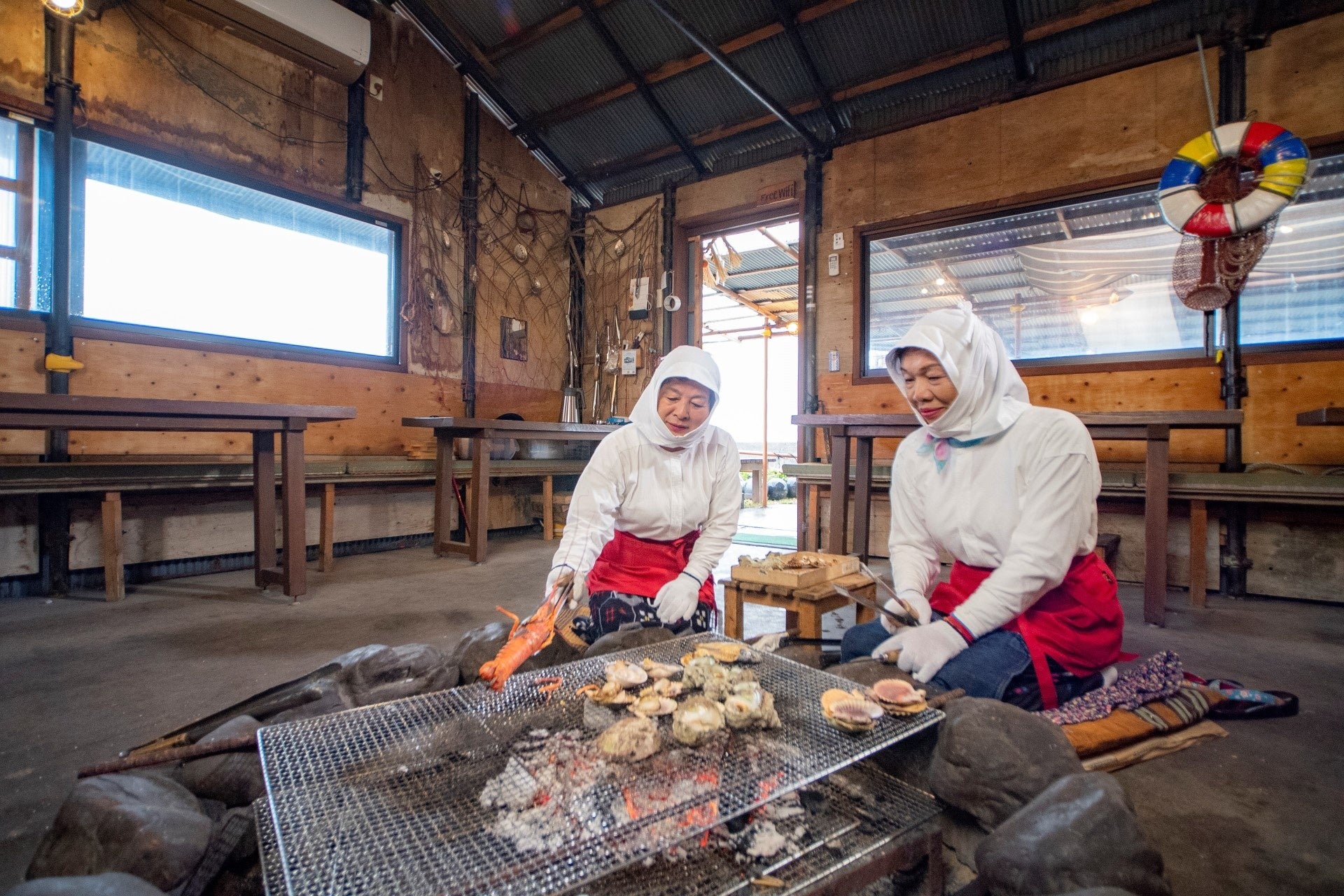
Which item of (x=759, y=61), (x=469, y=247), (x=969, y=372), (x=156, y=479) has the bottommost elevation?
(x=156, y=479)

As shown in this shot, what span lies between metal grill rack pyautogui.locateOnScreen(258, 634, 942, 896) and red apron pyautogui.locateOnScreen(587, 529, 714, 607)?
1099mm

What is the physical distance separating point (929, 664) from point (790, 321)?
11.9m

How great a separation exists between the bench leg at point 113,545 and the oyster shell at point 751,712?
4.76 metres

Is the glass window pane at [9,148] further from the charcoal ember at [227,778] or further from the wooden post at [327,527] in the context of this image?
the charcoal ember at [227,778]

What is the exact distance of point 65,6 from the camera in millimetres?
4023

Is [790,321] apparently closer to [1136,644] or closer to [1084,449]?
[1136,644]

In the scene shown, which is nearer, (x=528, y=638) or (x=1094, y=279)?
(x=528, y=638)

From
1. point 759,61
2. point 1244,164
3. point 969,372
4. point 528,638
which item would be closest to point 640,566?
point 528,638

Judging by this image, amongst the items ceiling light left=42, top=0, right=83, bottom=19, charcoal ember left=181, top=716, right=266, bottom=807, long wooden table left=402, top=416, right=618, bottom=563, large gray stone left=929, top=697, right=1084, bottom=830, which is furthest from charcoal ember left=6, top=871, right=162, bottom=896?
ceiling light left=42, top=0, right=83, bottom=19

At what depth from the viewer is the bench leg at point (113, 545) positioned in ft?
13.9

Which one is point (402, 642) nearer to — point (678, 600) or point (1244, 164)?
point (678, 600)

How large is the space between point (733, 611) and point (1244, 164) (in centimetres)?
481

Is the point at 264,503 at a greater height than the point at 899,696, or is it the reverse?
the point at 264,503

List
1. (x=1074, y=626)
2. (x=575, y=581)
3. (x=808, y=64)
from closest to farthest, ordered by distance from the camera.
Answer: (x=1074, y=626), (x=575, y=581), (x=808, y=64)
